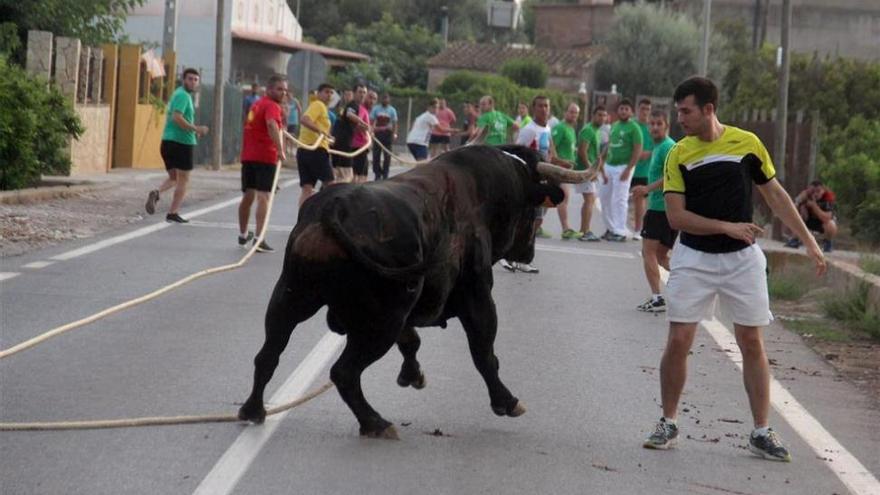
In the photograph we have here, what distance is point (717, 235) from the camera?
27.4ft

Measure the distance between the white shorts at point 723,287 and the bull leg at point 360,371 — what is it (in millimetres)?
1530

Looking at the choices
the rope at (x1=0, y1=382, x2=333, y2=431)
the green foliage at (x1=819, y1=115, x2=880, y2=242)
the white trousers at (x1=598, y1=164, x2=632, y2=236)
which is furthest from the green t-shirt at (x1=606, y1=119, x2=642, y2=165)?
the rope at (x1=0, y1=382, x2=333, y2=431)

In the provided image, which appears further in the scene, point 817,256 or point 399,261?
point 817,256

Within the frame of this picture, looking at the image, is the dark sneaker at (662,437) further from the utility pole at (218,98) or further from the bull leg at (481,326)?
the utility pole at (218,98)

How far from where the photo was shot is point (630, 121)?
21.6 meters

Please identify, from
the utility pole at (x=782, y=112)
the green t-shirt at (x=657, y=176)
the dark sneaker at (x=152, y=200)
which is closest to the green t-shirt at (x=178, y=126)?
the dark sneaker at (x=152, y=200)

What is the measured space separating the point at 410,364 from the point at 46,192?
Answer: 14163 mm

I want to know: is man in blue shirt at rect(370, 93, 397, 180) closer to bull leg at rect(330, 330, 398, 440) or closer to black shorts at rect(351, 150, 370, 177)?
black shorts at rect(351, 150, 370, 177)

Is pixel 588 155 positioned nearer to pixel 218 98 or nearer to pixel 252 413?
pixel 252 413

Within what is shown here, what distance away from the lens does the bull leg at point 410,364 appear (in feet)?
29.7

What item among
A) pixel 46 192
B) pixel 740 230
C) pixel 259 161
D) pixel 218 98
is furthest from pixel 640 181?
pixel 218 98

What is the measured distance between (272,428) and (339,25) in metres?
96.3

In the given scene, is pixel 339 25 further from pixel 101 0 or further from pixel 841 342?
pixel 841 342

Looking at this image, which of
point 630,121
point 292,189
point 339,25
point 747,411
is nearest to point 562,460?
point 747,411
